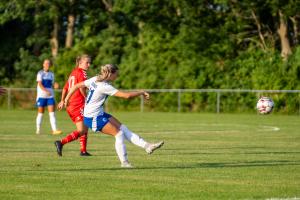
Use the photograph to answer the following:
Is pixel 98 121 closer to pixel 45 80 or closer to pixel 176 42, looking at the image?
pixel 45 80

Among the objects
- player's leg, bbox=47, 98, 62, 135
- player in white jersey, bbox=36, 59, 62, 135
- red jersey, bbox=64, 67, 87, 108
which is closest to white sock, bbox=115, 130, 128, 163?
red jersey, bbox=64, 67, 87, 108

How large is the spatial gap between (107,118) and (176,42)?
30.0 meters

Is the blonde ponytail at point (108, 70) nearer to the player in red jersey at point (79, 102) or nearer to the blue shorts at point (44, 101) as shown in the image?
the player in red jersey at point (79, 102)

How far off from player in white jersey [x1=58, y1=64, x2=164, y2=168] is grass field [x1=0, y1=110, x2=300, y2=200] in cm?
34

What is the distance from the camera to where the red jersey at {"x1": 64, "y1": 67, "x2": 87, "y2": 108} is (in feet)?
57.3

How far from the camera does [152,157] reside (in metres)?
16.4

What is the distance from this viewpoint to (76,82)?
1750cm

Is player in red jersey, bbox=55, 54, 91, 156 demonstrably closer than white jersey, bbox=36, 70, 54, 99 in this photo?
Yes

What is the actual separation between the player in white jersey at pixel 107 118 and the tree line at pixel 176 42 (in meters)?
25.7

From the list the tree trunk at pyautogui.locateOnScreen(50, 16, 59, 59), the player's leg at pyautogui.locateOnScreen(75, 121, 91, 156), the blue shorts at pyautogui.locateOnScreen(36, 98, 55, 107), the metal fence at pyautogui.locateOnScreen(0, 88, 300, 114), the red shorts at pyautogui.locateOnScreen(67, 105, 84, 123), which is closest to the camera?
the player's leg at pyautogui.locateOnScreen(75, 121, 91, 156)

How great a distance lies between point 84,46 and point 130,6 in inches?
193

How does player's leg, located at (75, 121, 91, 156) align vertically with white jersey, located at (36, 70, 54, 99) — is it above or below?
below

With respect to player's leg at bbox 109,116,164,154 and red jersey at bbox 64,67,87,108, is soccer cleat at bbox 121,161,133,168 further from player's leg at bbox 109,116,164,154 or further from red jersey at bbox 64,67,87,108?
red jersey at bbox 64,67,87,108

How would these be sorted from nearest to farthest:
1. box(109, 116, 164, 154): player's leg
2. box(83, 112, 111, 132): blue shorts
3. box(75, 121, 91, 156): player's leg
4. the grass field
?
the grass field, box(109, 116, 164, 154): player's leg, box(83, 112, 111, 132): blue shorts, box(75, 121, 91, 156): player's leg
